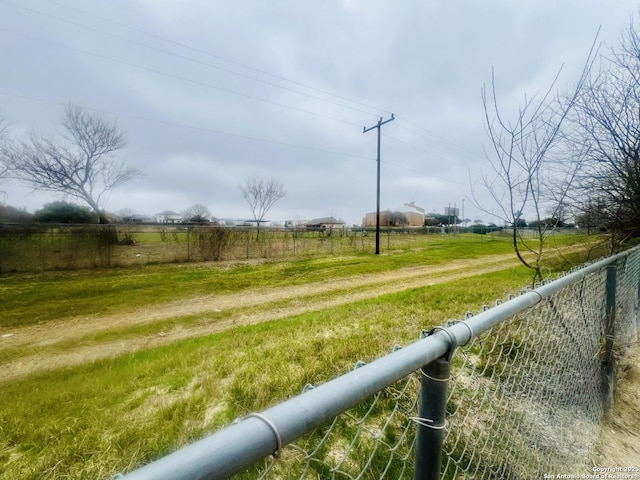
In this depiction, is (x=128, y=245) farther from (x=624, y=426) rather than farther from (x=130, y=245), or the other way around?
(x=624, y=426)

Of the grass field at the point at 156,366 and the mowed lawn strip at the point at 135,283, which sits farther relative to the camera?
the mowed lawn strip at the point at 135,283

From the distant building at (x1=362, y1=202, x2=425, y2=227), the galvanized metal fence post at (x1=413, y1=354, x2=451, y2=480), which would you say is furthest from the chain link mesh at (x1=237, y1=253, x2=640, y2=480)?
the distant building at (x1=362, y1=202, x2=425, y2=227)

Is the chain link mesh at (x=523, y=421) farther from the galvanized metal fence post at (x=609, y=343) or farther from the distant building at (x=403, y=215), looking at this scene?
the distant building at (x=403, y=215)

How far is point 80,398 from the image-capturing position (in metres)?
3.15

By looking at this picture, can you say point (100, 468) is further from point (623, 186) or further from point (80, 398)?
point (623, 186)

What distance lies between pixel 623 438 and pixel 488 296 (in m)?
3.49

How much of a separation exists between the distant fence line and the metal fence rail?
1378cm

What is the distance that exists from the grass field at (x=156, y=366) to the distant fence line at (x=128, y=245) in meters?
3.93

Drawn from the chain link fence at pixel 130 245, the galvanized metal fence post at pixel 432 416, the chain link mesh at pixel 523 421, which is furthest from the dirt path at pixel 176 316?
the chain link fence at pixel 130 245

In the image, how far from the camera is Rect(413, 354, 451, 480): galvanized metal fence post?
92 cm

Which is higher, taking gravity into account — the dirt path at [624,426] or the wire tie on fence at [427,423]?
the wire tie on fence at [427,423]

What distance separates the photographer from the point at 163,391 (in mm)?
3203

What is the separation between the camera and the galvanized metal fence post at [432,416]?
923mm

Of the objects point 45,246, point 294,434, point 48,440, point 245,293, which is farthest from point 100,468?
point 45,246
